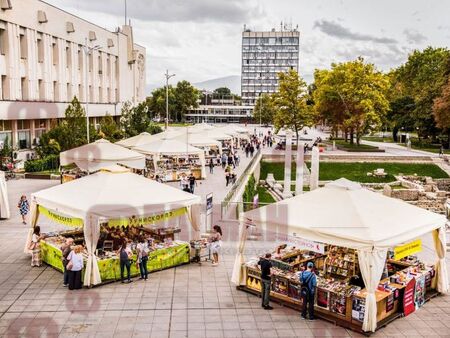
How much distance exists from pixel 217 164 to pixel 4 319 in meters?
29.5

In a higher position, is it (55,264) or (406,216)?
(406,216)

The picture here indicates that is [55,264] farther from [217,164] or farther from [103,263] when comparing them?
[217,164]

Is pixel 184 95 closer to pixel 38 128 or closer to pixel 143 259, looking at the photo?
pixel 38 128

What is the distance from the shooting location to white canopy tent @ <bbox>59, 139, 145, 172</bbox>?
26.0 metres

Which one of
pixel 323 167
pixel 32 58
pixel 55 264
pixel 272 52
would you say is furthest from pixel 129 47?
pixel 272 52

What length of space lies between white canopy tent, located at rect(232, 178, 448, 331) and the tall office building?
17621 cm

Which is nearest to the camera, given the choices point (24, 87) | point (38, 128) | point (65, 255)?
point (65, 255)

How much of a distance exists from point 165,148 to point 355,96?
30.6 m

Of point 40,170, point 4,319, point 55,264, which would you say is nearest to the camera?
point 4,319

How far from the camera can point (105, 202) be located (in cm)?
1358

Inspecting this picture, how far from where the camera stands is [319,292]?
1142 cm

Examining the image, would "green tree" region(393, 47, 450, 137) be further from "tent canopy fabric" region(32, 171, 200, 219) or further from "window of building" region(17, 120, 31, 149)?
"tent canopy fabric" region(32, 171, 200, 219)

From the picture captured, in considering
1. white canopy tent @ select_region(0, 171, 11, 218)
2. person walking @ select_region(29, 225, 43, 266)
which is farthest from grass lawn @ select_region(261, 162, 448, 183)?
person walking @ select_region(29, 225, 43, 266)

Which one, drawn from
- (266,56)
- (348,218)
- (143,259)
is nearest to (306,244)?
(348,218)
